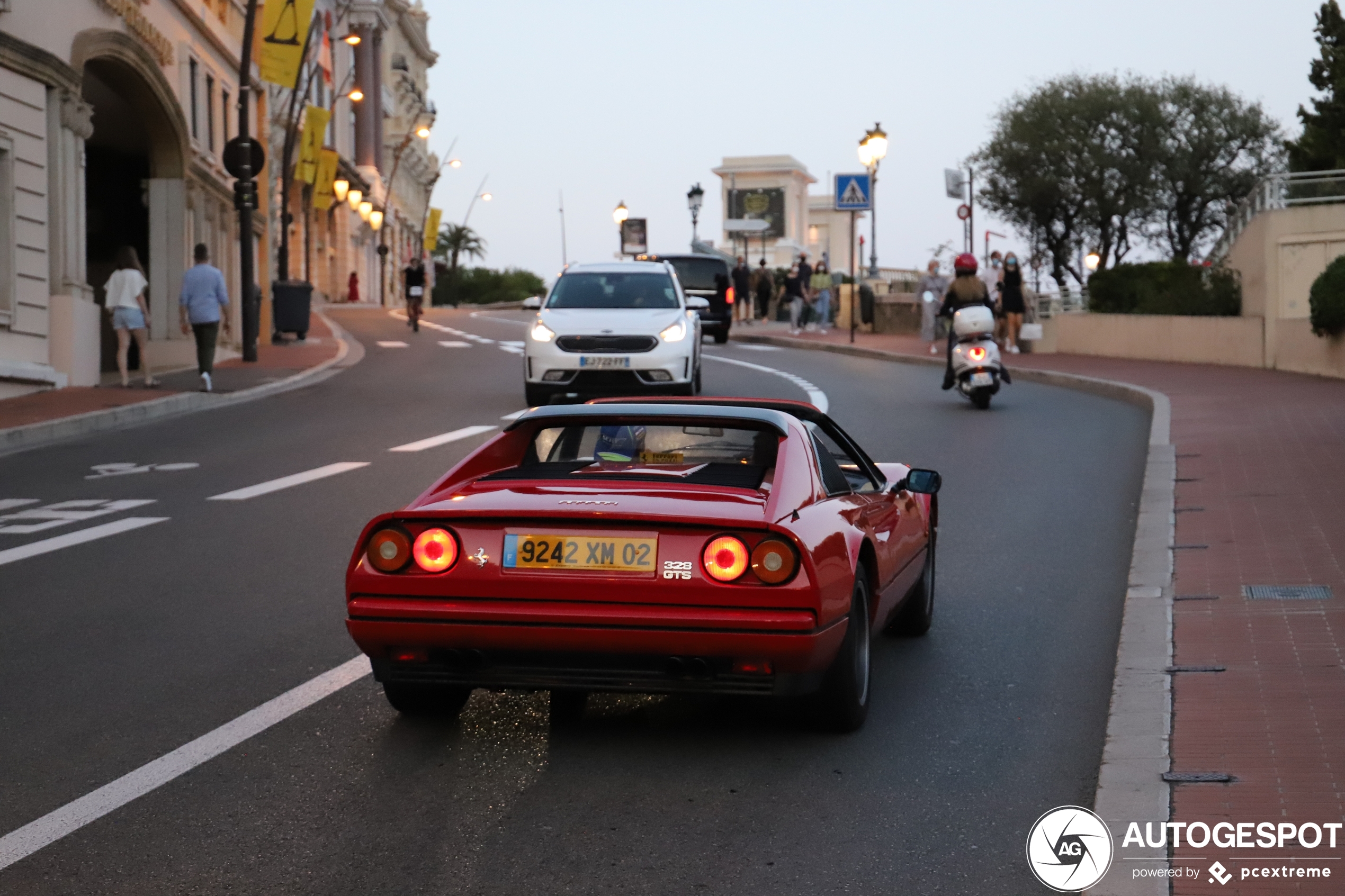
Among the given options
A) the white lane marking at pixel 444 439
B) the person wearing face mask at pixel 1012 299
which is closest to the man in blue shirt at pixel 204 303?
the white lane marking at pixel 444 439

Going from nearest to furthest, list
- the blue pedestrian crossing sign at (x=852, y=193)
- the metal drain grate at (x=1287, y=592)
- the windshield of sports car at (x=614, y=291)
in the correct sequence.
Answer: the metal drain grate at (x=1287, y=592) → the windshield of sports car at (x=614, y=291) → the blue pedestrian crossing sign at (x=852, y=193)

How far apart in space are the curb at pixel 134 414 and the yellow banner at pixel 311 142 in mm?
14728

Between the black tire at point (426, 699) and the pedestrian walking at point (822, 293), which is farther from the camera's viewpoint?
the pedestrian walking at point (822, 293)

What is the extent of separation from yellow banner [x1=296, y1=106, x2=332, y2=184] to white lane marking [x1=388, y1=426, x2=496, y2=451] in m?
25.8

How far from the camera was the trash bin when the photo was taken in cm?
3912

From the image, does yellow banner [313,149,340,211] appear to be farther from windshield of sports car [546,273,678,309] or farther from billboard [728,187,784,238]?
billboard [728,187,784,238]

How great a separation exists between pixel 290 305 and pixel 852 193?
12.5 metres

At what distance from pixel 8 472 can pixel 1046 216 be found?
59.9 metres

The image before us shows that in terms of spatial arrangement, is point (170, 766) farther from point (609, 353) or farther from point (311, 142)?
point (311, 142)

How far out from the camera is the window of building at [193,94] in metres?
34.0

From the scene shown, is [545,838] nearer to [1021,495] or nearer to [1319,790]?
[1319,790]

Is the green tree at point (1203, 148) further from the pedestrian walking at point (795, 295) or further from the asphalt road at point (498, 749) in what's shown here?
the asphalt road at point (498, 749)

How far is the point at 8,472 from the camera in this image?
1497 cm

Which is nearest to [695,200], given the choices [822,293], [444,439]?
[822,293]
